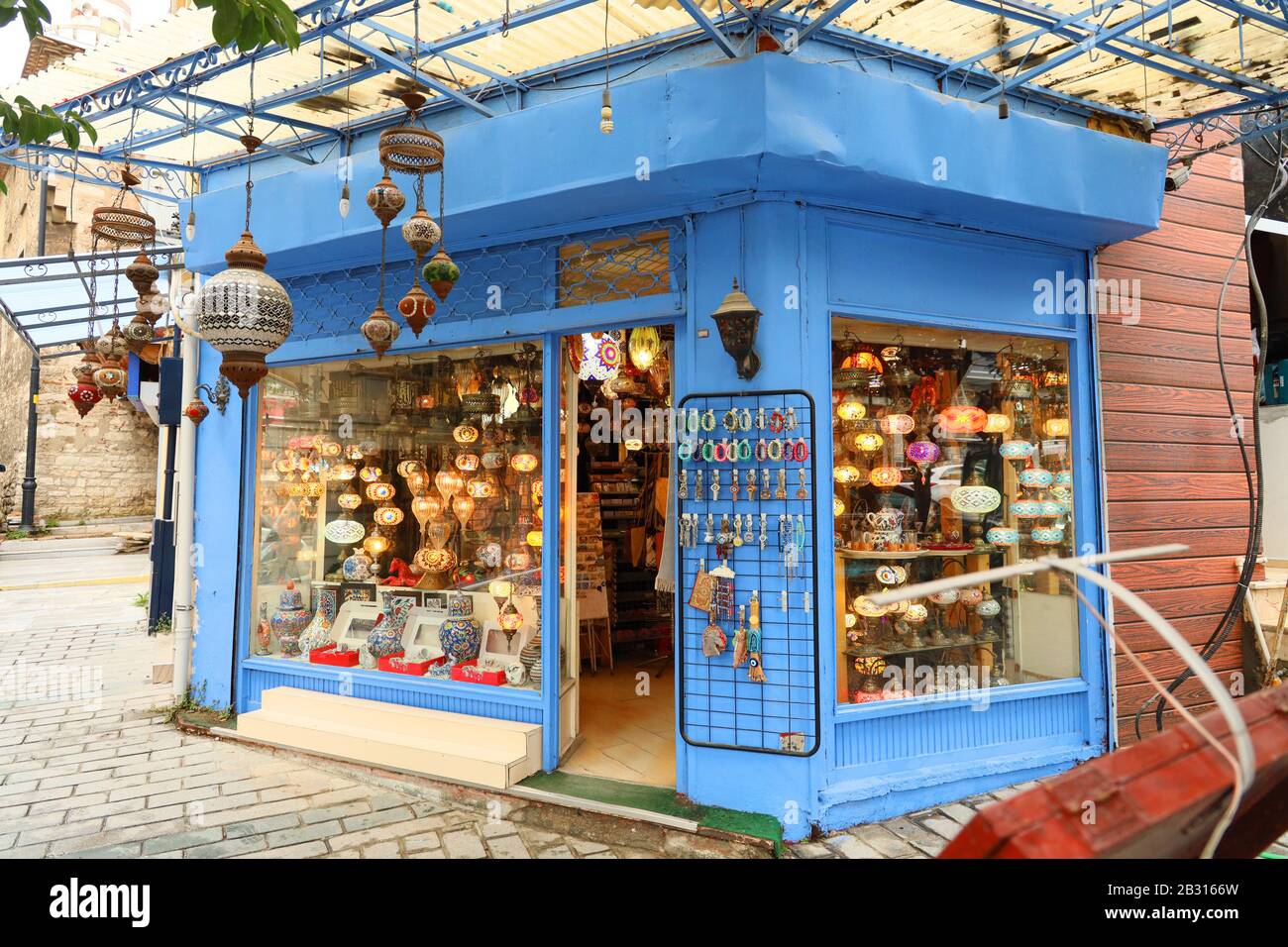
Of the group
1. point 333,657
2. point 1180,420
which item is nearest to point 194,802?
point 333,657

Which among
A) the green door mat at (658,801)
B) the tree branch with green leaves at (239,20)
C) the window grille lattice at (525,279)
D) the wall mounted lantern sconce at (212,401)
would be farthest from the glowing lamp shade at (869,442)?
the wall mounted lantern sconce at (212,401)

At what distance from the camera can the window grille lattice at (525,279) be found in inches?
182

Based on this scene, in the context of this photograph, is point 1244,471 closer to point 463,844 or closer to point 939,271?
point 939,271

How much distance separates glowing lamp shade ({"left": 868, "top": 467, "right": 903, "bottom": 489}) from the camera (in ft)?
16.7

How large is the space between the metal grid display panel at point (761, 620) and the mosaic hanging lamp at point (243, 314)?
2497mm

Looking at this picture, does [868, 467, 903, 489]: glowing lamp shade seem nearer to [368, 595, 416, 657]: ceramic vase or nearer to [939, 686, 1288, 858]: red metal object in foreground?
[939, 686, 1288, 858]: red metal object in foreground

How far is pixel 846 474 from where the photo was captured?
191 inches

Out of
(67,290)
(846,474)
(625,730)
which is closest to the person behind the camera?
(846,474)

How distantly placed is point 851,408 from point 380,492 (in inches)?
165

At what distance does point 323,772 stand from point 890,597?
4814 millimetres

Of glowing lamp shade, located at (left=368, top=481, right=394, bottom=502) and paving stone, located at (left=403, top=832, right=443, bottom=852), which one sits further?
glowing lamp shade, located at (left=368, top=481, right=394, bottom=502)

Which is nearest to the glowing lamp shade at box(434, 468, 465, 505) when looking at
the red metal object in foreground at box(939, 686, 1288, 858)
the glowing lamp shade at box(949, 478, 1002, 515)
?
the glowing lamp shade at box(949, 478, 1002, 515)

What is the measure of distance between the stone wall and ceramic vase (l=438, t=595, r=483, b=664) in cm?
1985

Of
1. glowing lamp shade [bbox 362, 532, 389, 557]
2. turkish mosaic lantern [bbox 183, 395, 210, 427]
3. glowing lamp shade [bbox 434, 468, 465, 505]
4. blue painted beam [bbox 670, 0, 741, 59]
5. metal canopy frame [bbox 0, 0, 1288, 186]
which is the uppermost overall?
metal canopy frame [bbox 0, 0, 1288, 186]
